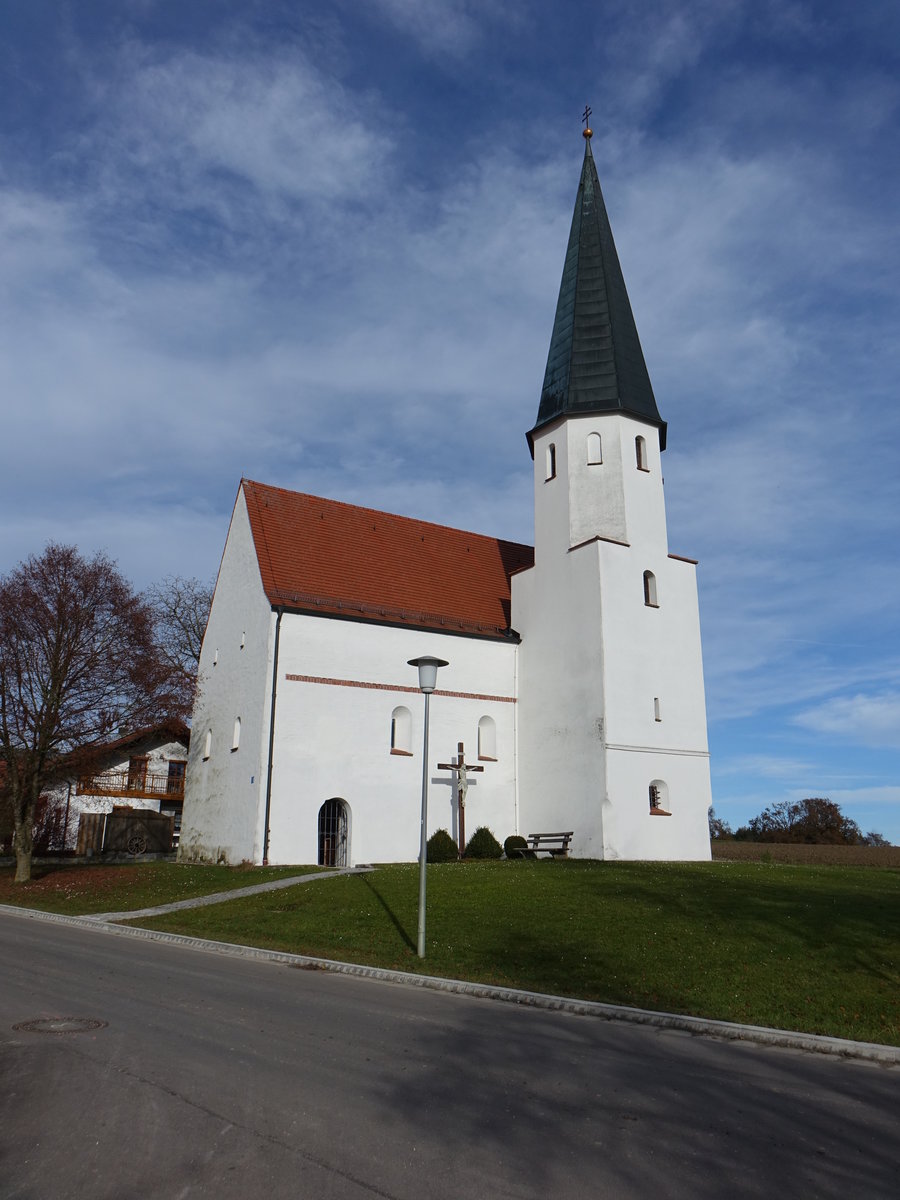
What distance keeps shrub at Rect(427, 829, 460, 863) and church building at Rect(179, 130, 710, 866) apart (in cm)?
94

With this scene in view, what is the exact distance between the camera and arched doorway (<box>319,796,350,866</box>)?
27859 mm

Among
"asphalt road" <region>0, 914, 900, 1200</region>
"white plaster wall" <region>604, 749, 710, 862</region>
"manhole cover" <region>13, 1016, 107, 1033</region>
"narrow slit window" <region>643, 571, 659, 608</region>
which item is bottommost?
"asphalt road" <region>0, 914, 900, 1200</region>

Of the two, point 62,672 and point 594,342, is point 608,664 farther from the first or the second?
point 62,672

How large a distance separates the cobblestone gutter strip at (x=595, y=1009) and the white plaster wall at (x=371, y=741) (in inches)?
445

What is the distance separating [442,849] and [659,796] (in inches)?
272

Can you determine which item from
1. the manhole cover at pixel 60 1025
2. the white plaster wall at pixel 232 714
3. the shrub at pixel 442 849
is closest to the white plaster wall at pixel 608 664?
the shrub at pixel 442 849

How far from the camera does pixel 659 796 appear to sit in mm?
28922

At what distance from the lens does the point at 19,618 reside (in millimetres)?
28203

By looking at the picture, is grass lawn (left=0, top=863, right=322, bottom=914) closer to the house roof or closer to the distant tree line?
the house roof

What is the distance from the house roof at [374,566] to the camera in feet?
97.6

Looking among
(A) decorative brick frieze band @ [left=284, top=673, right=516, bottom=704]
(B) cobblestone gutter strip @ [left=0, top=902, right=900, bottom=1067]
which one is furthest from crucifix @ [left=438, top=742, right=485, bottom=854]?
(B) cobblestone gutter strip @ [left=0, top=902, right=900, bottom=1067]

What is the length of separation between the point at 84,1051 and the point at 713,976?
736 cm

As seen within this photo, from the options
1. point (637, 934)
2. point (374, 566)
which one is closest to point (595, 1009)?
point (637, 934)

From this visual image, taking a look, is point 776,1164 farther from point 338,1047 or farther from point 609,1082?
point 338,1047
